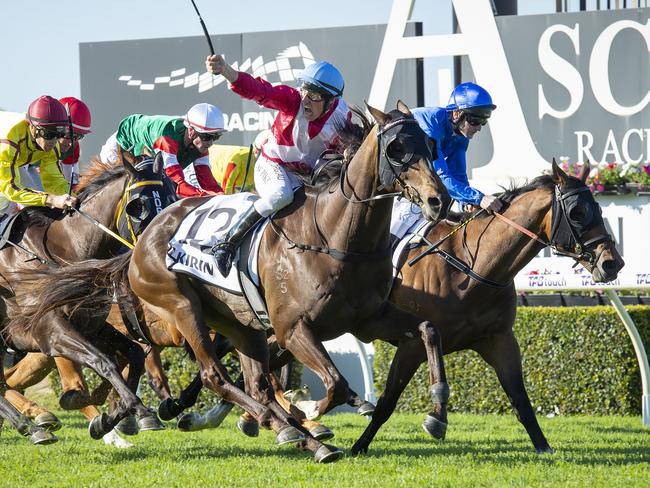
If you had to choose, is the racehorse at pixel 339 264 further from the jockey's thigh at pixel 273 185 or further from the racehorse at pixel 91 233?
the racehorse at pixel 91 233

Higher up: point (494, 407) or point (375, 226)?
point (375, 226)

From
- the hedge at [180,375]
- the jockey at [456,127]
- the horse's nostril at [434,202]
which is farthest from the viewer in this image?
the hedge at [180,375]

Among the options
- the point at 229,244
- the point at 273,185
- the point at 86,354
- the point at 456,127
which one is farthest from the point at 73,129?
the point at 456,127

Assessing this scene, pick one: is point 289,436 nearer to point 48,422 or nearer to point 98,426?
point 98,426

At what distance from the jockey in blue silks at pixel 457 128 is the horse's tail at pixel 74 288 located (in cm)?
191

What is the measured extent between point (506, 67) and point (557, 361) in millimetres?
3862

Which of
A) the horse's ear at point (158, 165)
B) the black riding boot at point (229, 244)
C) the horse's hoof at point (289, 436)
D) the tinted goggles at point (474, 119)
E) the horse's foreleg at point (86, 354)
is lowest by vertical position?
the horse's hoof at point (289, 436)

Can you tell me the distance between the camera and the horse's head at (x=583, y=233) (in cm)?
609

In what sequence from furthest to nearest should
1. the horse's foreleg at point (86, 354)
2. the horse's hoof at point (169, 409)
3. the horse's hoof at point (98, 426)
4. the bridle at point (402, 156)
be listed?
1. the horse's hoof at point (169, 409)
2. the horse's hoof at point (98, 426)
3. the horse's foreleg at point (86, 354)
4. the bridle at point (402, 156)

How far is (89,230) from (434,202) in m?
2.83

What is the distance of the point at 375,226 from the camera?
5348 millimetres

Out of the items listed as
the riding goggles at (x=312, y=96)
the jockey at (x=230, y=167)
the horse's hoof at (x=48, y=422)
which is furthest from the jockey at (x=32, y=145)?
the jockey at (x=230, y=167)

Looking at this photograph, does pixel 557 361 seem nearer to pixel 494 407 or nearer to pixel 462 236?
pixel 494 407

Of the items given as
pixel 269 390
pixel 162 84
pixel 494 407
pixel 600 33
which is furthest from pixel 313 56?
pixel 269 390
